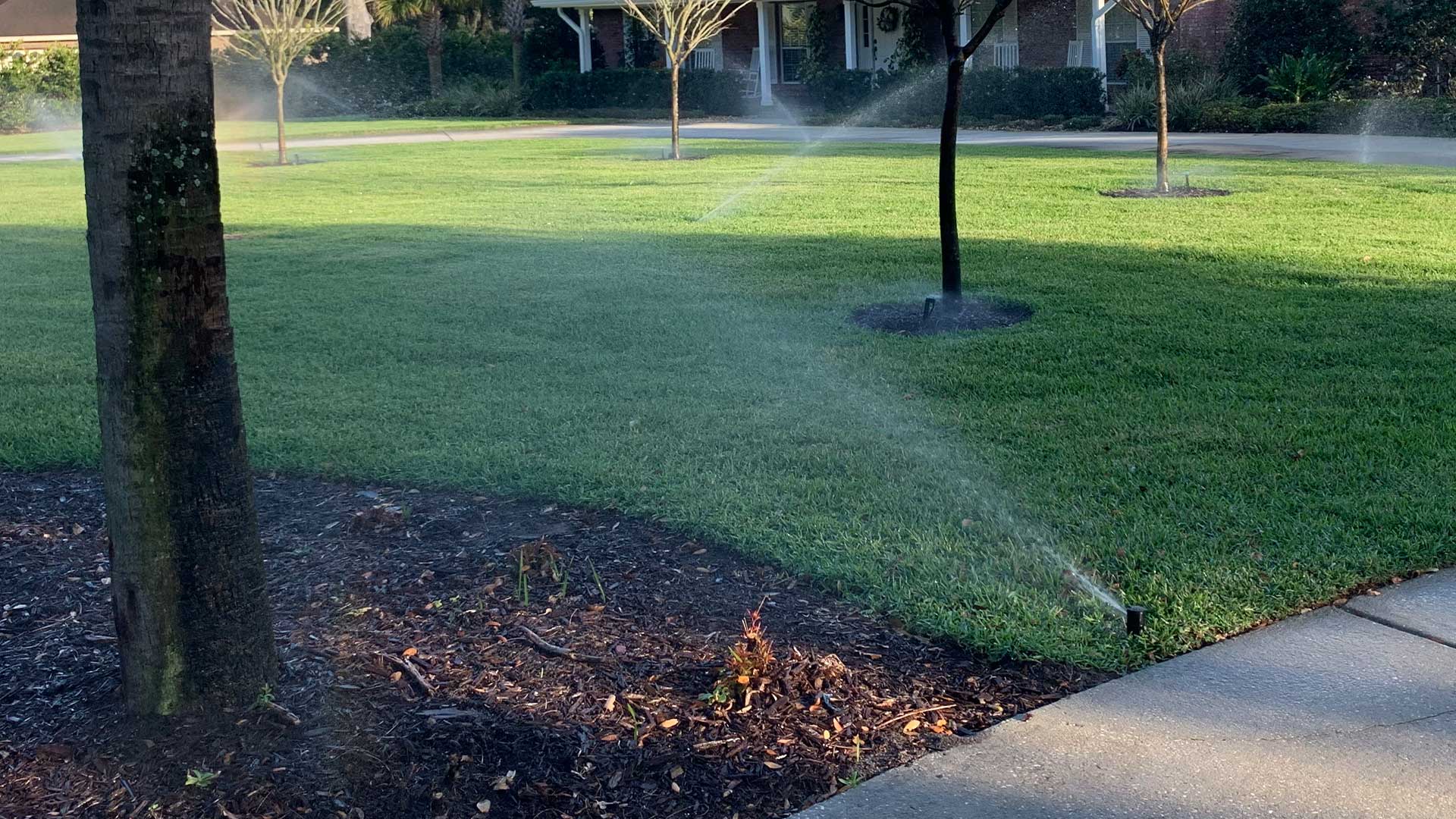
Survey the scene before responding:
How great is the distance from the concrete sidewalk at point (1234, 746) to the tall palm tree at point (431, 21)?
38721mm

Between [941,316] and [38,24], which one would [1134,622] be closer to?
[941,316]

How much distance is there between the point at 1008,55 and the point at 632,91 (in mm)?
9367

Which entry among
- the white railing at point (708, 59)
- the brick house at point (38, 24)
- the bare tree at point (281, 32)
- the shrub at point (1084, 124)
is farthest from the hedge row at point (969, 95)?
the brick house at point (38, 24)

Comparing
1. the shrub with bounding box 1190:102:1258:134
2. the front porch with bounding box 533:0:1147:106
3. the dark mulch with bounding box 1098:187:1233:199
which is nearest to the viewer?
the dark mulch with bounding box 1098:187:1233:199

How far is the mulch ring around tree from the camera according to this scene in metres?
2.98

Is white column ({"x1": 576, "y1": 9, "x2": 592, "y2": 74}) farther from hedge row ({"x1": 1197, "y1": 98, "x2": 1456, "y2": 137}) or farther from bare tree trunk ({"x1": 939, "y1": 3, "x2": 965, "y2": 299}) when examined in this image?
bare tree trunk ({"x1": 939, "y1": 3, "x2": 965, "y2": 299})

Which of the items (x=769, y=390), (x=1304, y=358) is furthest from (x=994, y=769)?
(x=1304, y=358)

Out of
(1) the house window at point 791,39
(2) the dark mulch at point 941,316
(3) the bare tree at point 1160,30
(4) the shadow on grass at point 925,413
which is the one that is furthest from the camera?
(1) the house window at point 791,39

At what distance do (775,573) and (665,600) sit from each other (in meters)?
0.39

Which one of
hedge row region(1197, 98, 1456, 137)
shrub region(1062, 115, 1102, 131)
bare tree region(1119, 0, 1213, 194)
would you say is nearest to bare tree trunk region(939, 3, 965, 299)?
bare tree region(1119, 0, 1213, 194)

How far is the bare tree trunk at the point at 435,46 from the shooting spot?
3984cm

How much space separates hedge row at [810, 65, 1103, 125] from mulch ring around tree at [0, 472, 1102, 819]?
2308 cm

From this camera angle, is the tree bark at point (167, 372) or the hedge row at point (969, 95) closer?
the tree bark at point (167, 372)

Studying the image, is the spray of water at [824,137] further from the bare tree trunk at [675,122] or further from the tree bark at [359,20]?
the tree bark at [359,20]
